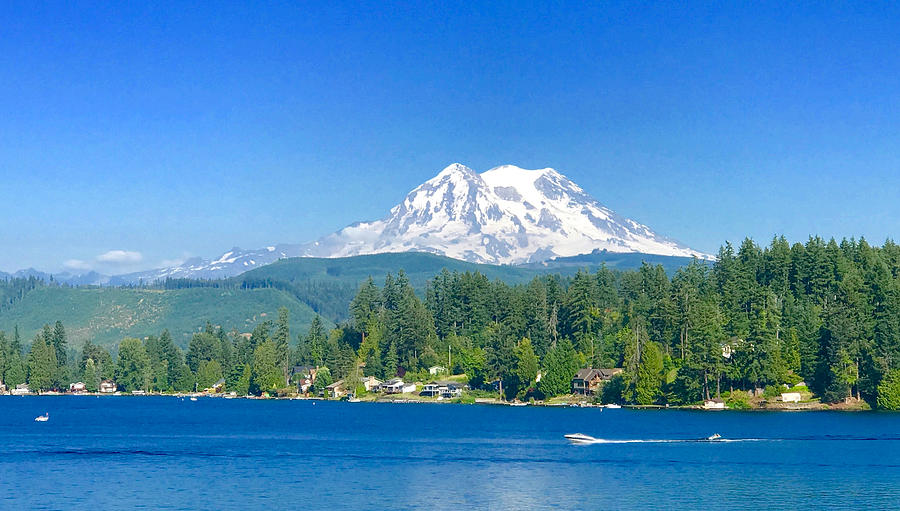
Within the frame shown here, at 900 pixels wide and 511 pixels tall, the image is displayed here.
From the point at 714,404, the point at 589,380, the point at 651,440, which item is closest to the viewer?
the point at 651,440

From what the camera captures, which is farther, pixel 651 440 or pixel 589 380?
pixel 589 380

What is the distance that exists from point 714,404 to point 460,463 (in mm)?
74237

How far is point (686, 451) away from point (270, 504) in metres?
45.5

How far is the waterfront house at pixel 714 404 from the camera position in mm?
159625

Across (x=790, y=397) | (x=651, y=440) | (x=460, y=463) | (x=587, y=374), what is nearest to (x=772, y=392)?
(x=790, y=397)

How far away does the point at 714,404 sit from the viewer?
160 metres

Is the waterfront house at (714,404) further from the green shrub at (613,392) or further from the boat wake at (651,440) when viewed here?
the boat wake at (651,440)

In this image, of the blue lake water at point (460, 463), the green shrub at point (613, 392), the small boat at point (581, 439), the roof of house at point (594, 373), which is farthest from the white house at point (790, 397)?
the small boat at point (581, 439)

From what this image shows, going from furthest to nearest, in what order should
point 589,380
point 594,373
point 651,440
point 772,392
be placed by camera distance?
1. point 594,373
2. point 589,380
3. point 772,392
4. point 651,440

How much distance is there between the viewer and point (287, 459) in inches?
3957

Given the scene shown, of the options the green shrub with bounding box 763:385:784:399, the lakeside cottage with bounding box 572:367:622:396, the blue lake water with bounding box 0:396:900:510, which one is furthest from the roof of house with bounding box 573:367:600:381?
the green shrub with bounding box 763:385:784:399

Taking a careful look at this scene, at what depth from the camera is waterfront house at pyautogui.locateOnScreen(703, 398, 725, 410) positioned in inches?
6284

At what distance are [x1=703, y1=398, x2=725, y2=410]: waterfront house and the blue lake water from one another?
7001mm

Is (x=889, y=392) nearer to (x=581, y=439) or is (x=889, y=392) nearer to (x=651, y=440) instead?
(x=651, y=440)
